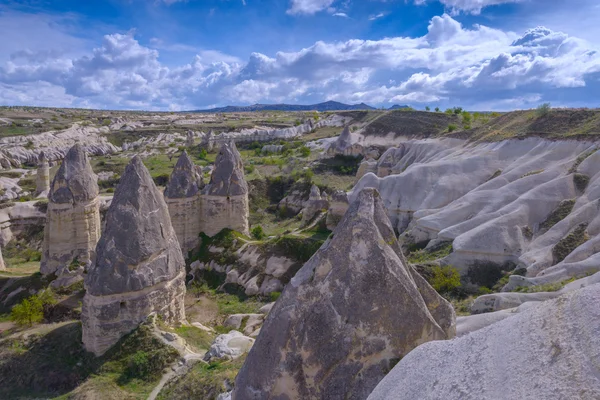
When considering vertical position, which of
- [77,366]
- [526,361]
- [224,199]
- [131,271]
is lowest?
[77,366]

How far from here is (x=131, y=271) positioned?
13242 millimetres

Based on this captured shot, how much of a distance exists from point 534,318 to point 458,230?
17.3 m

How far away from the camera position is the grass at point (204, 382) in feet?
31.8

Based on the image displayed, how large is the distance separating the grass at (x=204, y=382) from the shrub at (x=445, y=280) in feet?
26.9

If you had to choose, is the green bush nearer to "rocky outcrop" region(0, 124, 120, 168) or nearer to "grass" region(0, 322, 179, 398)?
"grass" region(0, 322, 179, 398)

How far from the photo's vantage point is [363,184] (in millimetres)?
27938

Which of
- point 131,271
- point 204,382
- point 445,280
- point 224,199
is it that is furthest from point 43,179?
point 445,280

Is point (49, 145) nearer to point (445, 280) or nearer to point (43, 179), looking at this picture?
point (43, 179)

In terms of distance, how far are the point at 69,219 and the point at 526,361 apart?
21788mm

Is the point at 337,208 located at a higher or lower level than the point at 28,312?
higher

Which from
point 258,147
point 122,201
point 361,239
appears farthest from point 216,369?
point 258,147

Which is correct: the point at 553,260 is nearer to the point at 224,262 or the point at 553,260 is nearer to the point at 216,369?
the point at 216,369

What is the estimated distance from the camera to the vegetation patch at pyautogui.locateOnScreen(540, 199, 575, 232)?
18.0m

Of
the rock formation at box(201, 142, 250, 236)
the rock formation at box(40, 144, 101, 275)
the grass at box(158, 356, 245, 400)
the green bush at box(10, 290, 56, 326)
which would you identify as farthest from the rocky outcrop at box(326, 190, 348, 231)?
the green bush at box(10, 290, 56, 326)
